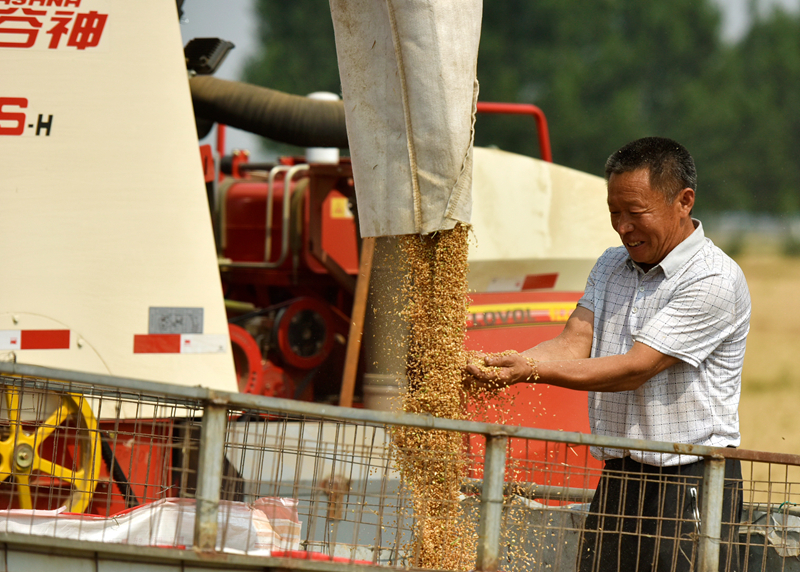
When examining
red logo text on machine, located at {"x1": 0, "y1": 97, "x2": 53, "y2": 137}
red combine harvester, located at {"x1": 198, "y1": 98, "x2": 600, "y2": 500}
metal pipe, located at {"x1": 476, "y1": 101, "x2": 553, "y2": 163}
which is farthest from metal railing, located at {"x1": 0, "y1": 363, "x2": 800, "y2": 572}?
metal pipe, located at {"x1": 476, "y1": 101, "x2": 553, "y2": 163}

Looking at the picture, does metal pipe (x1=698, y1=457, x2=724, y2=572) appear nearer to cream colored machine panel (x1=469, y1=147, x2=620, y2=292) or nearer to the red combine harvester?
the red combine harvester

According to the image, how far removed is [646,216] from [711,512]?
825 mm

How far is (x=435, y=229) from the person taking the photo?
98.7 inches

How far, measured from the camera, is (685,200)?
8.38 feet

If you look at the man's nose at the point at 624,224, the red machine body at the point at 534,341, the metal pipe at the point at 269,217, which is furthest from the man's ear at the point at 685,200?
the metal pipe at the point at 269,217

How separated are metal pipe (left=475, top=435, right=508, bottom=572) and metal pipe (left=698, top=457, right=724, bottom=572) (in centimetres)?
55

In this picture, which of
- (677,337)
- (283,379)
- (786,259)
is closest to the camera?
(677,337)

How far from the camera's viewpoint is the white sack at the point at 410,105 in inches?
94.0

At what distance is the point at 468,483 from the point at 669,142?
1355mm

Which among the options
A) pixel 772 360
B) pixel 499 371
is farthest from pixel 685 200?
pixel 772 360

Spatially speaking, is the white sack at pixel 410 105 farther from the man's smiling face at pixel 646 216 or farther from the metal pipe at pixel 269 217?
the metal pipe at pixel 269 217

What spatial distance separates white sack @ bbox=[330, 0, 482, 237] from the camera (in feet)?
7.84

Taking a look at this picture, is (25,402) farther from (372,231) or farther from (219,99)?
(219,99)

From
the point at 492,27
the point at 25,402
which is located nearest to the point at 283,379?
the point at 25,402
